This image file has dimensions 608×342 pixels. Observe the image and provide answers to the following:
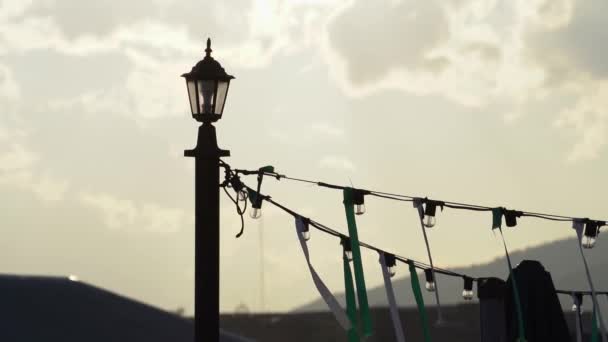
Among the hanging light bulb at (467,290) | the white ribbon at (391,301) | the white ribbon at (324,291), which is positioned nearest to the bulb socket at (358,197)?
the white ribbon at (324,291)

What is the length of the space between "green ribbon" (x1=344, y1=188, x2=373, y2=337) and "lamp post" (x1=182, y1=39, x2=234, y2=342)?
5.70ft

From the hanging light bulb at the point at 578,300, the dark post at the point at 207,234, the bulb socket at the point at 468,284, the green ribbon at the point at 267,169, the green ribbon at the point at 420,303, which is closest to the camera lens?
the dark post at the point at 207,234

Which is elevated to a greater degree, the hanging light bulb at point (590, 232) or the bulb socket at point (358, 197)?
the bulb socket at point (358, 197)

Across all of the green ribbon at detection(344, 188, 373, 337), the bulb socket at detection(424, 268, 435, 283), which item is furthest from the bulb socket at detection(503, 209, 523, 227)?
the green ribbon at detection(344, 188, 373, 337)

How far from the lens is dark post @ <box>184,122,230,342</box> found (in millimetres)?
11453

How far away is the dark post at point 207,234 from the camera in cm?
1145

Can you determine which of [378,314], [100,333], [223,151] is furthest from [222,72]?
[378,314]

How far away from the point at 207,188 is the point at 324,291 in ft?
7.43

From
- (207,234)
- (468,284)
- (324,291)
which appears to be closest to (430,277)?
(468,284)

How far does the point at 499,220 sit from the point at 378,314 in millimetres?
50180

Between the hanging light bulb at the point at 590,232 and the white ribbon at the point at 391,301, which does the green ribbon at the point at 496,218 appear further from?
the white ribbon at the point at 391,301

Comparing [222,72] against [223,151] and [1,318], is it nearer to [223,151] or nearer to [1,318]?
[223,151]

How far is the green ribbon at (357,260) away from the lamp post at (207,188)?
1.74 m

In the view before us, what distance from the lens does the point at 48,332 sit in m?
16.9
